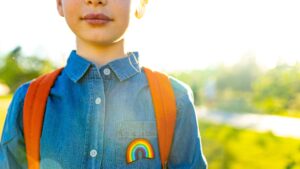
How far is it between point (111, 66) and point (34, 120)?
359mm

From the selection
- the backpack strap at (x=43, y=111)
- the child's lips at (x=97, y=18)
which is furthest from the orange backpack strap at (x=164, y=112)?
the child's lips at (x=97, y=18)

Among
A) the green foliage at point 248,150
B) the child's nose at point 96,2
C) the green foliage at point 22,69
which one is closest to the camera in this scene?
the child's nose at point 96,2

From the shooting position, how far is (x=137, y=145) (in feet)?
6.70

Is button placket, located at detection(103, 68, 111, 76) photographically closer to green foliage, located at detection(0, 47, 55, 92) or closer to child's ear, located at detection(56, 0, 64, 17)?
Answer: child's ear, located at detection(56, 0, 64, 17)

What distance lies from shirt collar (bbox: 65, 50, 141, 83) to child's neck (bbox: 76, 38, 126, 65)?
0.06 feet

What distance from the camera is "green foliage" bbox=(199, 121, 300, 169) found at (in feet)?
15.4

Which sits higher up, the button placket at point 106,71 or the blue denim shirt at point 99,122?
the button placket at point 106,71

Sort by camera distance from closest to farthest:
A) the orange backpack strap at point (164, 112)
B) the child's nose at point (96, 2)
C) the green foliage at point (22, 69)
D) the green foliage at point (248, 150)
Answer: the child's nose at point (96, 2) < the orange backpack strap at point (164, 112) < the green foliage at point (248, 150) < the green foliage at point (22, 69)

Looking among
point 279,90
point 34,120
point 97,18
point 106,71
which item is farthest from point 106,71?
point 279,90

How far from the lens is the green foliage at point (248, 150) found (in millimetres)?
4708

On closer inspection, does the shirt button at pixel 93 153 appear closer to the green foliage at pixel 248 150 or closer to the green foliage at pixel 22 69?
the green foliage at pixel 248 150

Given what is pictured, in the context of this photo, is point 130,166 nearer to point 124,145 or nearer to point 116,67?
point 124,145

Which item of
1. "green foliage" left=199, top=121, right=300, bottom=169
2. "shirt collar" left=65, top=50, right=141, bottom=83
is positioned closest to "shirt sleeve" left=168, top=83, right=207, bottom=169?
"shirt collar" left=65, top=50, right=141, bottom=83

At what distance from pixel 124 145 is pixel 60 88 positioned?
0.34m
